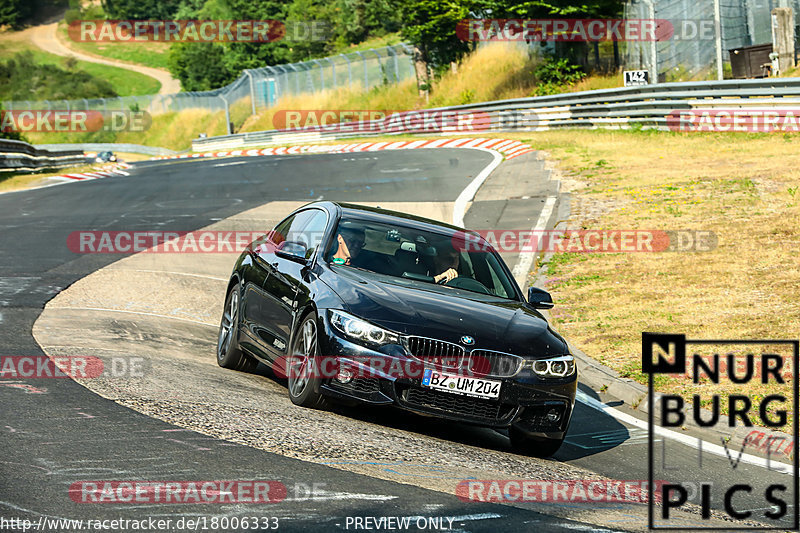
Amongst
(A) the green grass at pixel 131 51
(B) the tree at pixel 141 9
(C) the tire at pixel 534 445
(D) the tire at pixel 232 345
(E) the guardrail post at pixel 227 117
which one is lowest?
(E) the guardrail post at pixel 227 117

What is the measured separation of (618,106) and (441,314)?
26.1 m

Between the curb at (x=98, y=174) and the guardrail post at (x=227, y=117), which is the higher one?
the curb at (x=98, y=174)

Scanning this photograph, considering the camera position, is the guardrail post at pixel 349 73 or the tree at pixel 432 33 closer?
the tree at pixel 432 33

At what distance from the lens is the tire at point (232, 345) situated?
29.8ft

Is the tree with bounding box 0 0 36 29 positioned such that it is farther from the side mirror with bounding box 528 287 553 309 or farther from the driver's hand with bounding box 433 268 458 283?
the side mirror with bounding box 528 287 553 309

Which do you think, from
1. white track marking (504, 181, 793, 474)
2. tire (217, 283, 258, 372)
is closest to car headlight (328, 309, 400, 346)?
tire (217, 283, 258, 372)

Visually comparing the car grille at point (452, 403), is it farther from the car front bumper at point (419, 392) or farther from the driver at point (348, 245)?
the driver at point (348, 245)

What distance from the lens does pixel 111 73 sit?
127 m

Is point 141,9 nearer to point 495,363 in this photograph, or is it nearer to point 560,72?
point 560,72

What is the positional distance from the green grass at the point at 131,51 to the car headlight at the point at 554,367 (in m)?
134

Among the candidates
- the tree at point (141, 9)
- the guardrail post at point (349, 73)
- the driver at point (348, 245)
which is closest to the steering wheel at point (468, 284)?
the driver at point (348, 245)

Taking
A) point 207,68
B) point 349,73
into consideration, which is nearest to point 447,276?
point 349,73

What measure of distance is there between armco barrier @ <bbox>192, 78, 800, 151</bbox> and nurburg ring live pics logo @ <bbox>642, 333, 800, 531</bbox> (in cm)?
1516

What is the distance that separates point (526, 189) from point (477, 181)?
6.63 ft
